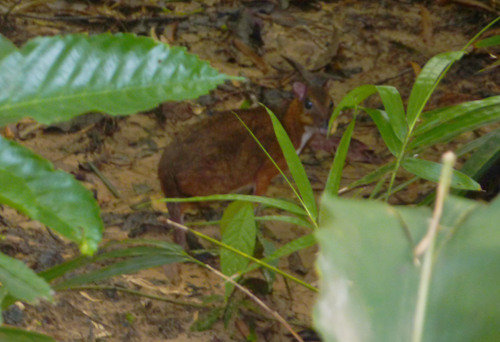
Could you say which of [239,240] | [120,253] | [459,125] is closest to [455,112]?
[459,125]

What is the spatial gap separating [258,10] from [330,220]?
187 inches

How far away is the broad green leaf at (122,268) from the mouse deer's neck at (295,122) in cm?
218

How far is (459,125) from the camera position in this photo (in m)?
1.88

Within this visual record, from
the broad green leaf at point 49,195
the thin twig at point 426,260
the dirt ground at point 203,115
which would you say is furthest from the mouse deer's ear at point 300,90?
the thin twig at point 426,260

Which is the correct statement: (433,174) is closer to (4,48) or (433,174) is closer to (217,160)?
(4,48)

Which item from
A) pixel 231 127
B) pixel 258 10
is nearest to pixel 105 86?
pixel 231 127

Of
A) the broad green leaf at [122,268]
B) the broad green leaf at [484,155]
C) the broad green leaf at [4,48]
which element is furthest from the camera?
the broad green leaf at [484,155]

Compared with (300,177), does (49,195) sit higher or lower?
higher

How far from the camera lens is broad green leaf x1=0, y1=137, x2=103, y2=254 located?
94 centimetres

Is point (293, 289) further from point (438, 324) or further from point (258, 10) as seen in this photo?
point (258, 10)

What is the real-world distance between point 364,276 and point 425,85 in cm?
135

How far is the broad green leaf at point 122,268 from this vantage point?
1.84m

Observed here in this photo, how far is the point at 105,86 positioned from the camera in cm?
108

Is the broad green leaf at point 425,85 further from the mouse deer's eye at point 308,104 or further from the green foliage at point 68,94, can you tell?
the mouse deer's eye at point 308,104
